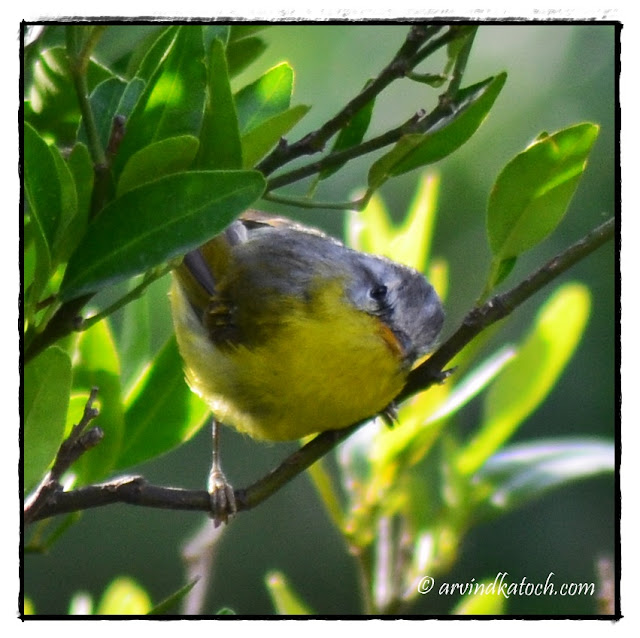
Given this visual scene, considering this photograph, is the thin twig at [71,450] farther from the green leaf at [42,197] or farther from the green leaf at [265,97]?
the green leaf at [265,97]

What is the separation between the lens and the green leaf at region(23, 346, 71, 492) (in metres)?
1.11

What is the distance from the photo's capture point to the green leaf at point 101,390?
135 cm

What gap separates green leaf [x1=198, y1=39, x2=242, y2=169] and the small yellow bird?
525 mm

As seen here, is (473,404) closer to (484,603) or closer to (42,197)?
(484,603)

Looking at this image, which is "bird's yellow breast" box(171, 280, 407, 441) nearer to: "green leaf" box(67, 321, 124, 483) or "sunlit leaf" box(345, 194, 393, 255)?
"sunlit leaf" box(345, 194, 393, 255)

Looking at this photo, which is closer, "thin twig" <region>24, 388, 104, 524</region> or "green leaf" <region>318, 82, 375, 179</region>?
"thin twig" <region>24, 388, 104, 524</region>

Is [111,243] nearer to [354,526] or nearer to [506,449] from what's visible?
[354,526]

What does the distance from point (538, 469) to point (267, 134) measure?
0.81 metres

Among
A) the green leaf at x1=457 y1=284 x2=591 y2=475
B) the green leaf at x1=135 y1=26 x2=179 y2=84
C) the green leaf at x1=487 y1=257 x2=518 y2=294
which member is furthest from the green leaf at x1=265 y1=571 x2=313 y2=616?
the green leaf at x1=135 y1=26 x2=179 y2=84

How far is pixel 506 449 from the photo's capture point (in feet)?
6.01

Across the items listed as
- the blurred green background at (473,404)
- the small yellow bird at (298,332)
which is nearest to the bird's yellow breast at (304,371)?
the small yellow bird at (298,332)

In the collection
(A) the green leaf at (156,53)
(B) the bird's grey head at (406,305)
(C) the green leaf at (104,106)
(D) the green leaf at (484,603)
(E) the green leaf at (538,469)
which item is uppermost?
(A) the green leaf at (156,53)

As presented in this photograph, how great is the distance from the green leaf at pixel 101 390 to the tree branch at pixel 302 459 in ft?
0.41

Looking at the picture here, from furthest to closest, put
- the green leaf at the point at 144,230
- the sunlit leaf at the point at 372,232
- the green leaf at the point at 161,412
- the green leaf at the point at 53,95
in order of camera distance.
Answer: the sunlit leaf at the point at 372,232
the green leaf at the point at 161,412
the green leaf at the point at 53,95
the green leaf at the point at 144,230
